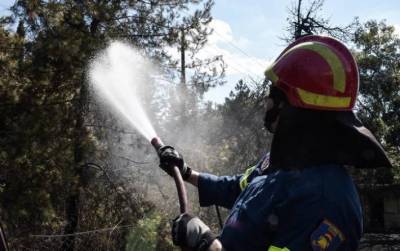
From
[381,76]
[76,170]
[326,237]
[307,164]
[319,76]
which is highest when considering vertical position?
[381,76]

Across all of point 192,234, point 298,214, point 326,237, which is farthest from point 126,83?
point 326,237

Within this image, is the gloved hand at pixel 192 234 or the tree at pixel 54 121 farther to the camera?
the tree at pixel 54 121

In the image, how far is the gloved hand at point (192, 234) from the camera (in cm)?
192

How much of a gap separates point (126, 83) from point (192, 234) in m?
4.68

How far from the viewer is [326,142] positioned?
1.92 meters

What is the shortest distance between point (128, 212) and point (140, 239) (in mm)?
905

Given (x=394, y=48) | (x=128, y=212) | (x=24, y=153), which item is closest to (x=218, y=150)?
(x=128, y=212)

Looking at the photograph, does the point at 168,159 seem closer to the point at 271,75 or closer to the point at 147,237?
the point at 271,75

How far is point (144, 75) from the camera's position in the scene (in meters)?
11.7

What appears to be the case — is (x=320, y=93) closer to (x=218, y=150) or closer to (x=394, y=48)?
(x=218, y=150)

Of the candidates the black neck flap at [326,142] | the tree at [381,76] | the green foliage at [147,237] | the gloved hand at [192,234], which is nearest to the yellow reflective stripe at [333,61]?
the black neck flap at [326,142]

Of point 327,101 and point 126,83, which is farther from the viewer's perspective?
point 126,83

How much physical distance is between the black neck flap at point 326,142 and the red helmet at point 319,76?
0.04m

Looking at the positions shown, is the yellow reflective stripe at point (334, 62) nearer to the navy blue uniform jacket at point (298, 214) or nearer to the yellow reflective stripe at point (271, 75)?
the yellow reflective stripe at point (271, 75)
